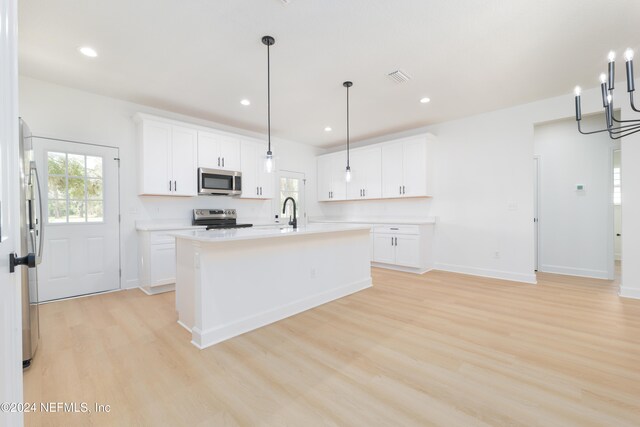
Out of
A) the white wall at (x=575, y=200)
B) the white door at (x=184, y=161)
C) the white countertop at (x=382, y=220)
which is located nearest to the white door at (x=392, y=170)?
the white countertop at (x=382, y=220)

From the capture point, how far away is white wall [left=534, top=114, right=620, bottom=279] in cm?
447

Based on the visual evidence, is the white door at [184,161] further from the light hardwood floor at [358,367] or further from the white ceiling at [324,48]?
the light hardwood floor at [358,367]

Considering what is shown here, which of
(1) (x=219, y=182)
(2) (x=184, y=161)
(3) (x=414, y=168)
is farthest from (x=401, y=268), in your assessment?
(2) (x=184, y=161)

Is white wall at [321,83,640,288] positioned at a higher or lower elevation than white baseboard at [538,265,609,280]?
higher

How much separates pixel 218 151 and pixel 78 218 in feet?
7.09

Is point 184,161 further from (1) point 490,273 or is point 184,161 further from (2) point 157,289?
(1) point 490,273

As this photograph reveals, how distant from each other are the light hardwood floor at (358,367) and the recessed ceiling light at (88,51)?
9.18 feet

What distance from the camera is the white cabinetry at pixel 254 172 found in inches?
202

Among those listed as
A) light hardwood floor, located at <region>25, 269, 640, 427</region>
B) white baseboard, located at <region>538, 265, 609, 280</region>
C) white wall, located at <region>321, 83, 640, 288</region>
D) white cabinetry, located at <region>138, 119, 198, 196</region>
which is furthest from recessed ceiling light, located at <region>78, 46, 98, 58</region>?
white baseboard, located at <region>538, 265, 609, 280</region>

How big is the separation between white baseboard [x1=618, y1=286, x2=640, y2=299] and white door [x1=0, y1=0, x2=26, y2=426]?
220 inches

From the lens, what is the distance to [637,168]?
3539mm

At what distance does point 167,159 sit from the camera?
13.8 feet

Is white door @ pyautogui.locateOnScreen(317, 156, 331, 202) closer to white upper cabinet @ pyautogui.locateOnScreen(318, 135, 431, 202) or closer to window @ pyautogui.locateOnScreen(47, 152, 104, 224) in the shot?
white upper cabinet @ pyautogui.locateOnScreen(318, 135, 431, 202)

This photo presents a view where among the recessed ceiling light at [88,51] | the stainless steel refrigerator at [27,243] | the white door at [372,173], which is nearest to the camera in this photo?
the stainless steel refrigerator at [27,243]
